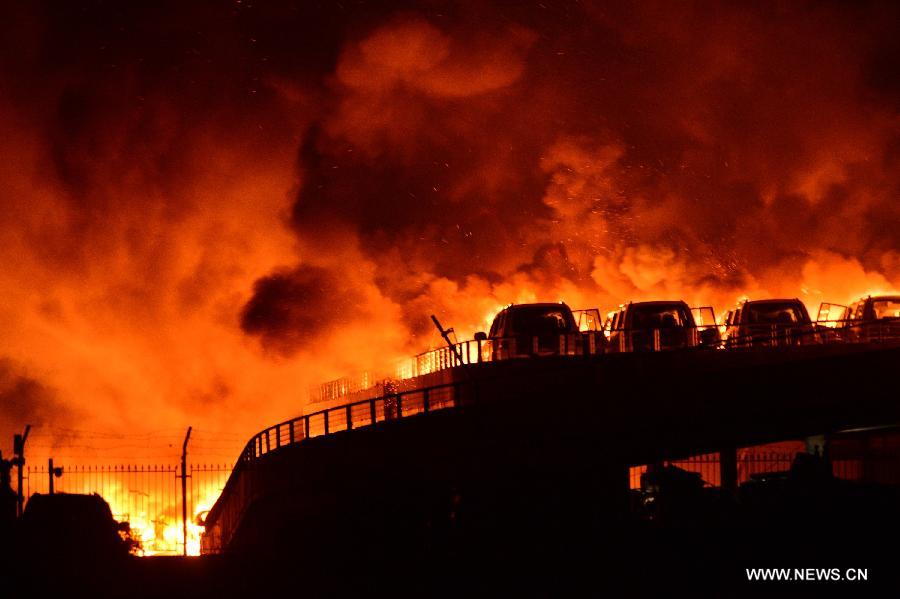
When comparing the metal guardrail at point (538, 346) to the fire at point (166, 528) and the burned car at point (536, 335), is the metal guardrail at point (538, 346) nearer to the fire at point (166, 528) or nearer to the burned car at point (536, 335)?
the burned car at point (536, 335)

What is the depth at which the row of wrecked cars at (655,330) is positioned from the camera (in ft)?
94.0

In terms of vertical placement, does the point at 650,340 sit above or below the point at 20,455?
above

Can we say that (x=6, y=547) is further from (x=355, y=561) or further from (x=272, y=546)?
(x=355, y=561)

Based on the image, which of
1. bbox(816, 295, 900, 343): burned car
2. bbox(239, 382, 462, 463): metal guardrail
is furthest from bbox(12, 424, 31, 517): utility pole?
bbox(816, 295, 900, 343): burned car

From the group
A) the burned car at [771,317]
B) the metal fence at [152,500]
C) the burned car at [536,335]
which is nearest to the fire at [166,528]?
the metal fence at [152,500]

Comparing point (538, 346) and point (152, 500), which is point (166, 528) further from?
point (538, 346)

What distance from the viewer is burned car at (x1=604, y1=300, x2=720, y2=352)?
2972 cm

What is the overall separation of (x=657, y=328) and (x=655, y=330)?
441mm

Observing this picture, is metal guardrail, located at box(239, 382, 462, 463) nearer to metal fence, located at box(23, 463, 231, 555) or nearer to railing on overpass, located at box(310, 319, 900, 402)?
railing on overpass, located at box(310, 319, 900, 402)

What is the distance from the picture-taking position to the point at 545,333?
→ 2906cm

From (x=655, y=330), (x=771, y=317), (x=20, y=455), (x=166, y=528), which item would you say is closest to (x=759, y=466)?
(x=771, y=317)

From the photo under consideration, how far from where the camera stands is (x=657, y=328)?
2938 centimetres

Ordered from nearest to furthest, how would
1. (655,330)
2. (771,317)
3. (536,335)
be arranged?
(536,335) → (655,330) → (771,317)

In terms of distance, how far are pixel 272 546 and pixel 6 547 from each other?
4.35m
